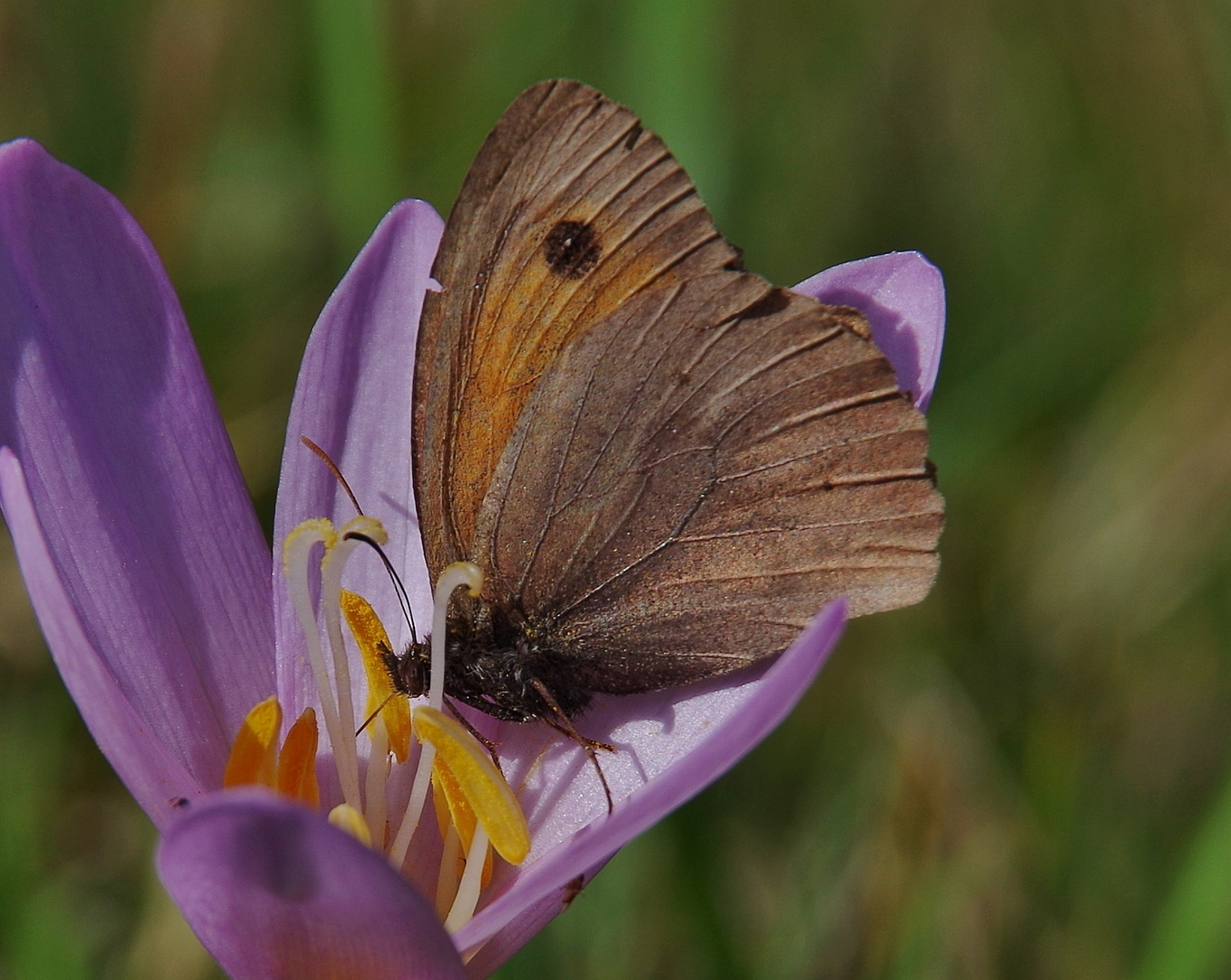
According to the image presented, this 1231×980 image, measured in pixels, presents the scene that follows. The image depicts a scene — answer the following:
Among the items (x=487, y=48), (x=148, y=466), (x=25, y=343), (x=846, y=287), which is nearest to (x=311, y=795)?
(x=148, y=466)

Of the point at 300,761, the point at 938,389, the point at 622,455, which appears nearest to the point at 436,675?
the point at 300,761

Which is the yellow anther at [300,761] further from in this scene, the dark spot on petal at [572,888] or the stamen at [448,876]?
the dark spot on petal at [572,888]

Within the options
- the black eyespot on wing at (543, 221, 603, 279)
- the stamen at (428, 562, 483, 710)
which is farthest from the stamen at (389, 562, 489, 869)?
the black eyespot on wing at (543, 221, 603, 279)

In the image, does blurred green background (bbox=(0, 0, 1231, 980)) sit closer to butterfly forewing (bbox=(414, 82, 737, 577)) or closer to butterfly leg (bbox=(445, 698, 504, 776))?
butterfly leg (bbox=(445, 698, 504, 776))

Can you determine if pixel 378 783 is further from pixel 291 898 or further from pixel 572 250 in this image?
pixel 572 250

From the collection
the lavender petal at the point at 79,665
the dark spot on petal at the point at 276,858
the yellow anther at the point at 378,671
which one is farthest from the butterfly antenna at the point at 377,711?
the dark spot on petal at the point at 276,858

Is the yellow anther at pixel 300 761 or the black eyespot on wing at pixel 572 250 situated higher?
the black eyespot on wing at pixel 572 250
